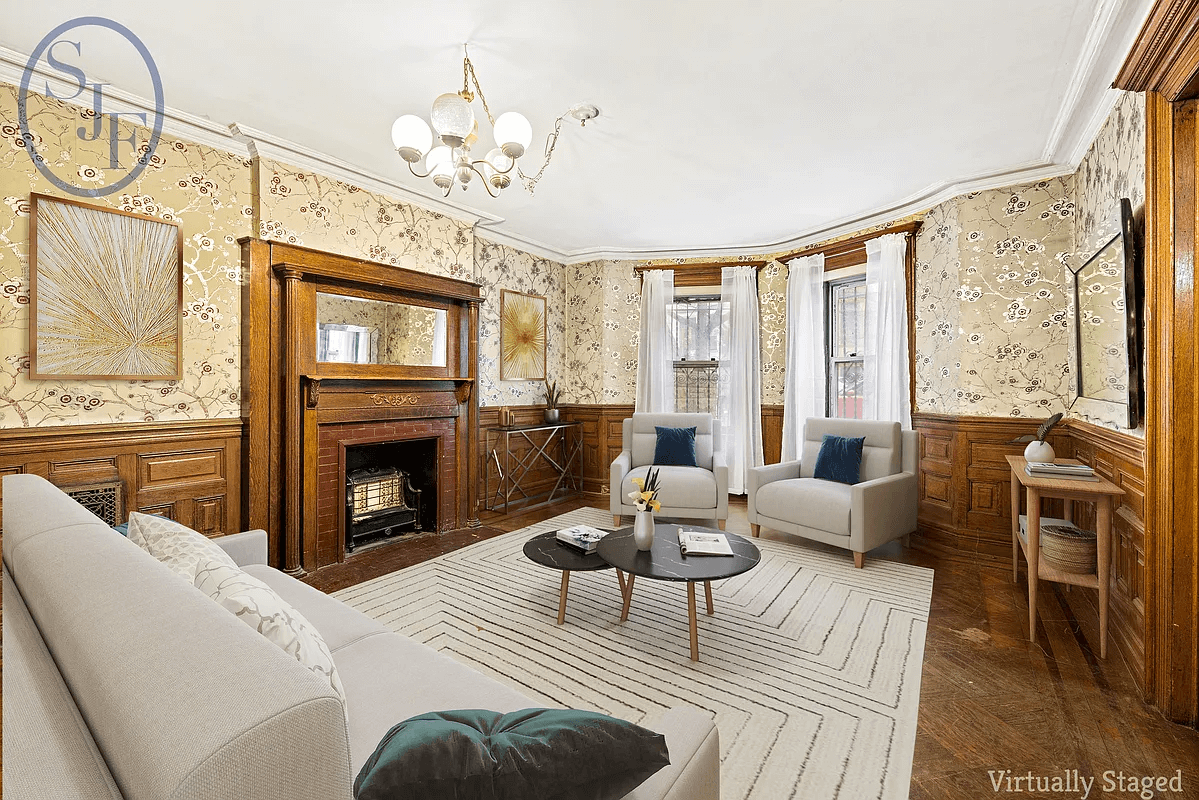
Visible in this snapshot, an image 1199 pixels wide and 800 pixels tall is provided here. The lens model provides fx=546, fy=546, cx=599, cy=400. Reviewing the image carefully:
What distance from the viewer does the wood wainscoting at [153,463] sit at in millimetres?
2605

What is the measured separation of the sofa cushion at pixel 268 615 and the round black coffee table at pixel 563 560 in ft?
4.83

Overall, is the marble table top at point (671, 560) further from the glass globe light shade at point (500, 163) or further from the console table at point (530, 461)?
the console table at point (530, 461)

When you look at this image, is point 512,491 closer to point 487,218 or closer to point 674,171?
point 487,218

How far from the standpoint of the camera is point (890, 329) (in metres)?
4.41

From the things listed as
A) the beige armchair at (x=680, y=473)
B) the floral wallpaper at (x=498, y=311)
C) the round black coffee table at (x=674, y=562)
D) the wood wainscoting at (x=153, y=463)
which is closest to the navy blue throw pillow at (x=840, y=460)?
the beige armchair at (x=680, y=473)

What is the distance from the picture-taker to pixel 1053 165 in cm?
348

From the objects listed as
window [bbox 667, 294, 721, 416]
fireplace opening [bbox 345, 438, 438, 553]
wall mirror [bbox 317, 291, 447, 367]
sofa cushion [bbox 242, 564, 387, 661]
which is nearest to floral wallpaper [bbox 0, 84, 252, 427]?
wall mirror [bbox 317, 291, 447, 367]

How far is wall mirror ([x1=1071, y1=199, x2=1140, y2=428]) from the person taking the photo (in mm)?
2262

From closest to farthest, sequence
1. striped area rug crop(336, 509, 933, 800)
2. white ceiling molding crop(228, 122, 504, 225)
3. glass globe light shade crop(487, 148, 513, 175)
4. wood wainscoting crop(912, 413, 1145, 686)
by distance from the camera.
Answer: striped area rug crop(336, 509, 933, 800) → wood wainscoting crop(912, 413, 1145, 686) → glass globe light shade crop(487, 148, 513, 175) → white ceiling molding crop(228, 122, 504, 225)

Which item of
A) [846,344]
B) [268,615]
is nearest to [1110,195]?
[846,344]

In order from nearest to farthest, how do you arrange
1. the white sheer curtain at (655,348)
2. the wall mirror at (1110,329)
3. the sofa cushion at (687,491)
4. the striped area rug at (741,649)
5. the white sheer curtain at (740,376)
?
the striped area rug at (741,649) → the wall mirror at (1110,329) → the sofa cushion at (687,491) → the white sheer curtain at (740,376) → the white sheer curtain at (655,348)

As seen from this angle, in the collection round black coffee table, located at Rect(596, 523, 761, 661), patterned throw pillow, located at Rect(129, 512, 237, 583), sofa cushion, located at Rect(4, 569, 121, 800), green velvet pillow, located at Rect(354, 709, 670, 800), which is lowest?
round black coffee table, located at Rect(596, 523, 761, 661)

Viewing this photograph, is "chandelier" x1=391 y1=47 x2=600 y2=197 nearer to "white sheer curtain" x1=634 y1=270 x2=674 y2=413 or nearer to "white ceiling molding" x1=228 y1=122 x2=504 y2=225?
"white ceiling molding" x1=228 y1=122 x2=504 y2=225

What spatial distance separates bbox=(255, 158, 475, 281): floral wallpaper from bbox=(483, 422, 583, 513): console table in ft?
5.23
